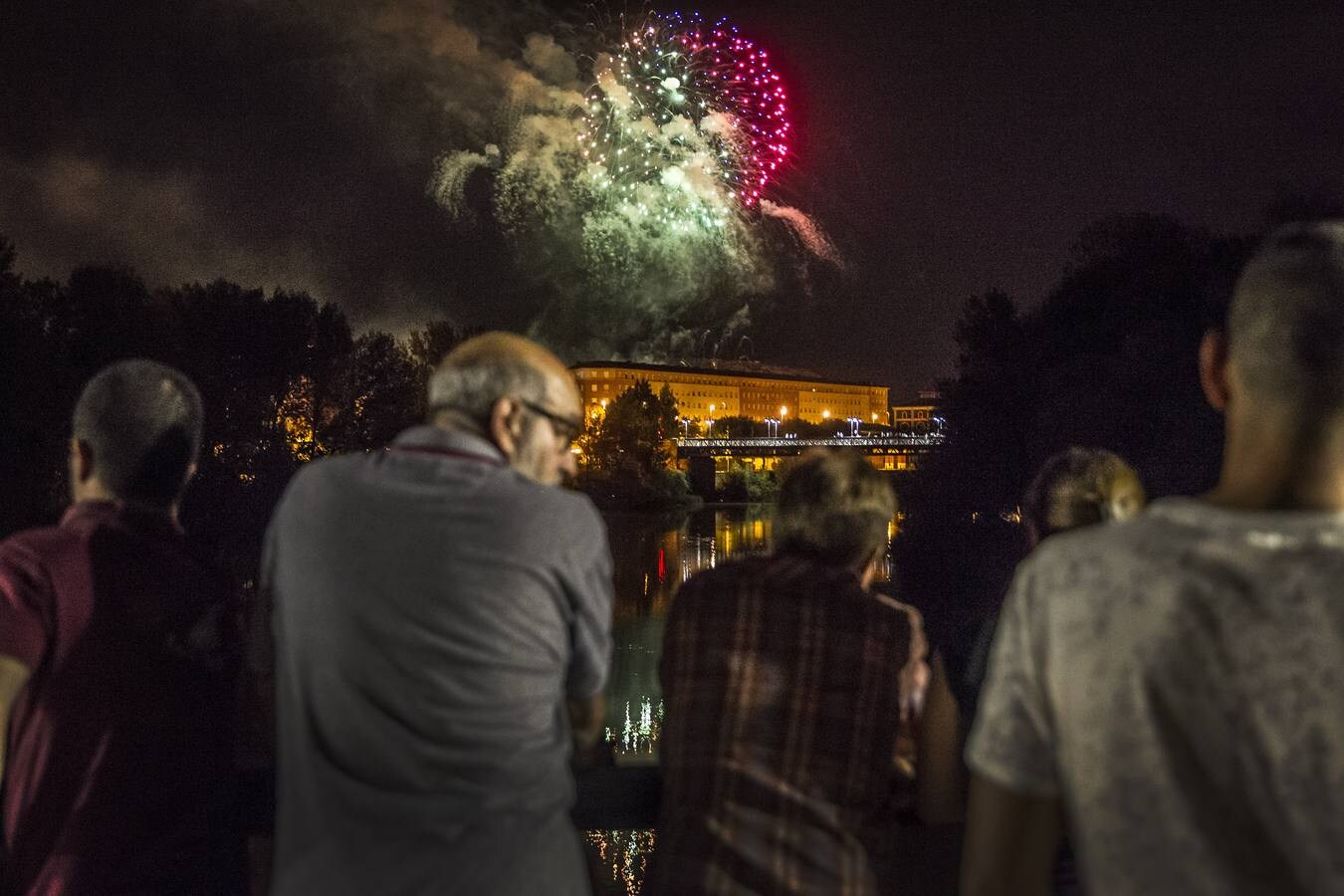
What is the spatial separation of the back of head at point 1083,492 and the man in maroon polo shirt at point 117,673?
1.85 metres

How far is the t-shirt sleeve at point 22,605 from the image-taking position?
5.65ft

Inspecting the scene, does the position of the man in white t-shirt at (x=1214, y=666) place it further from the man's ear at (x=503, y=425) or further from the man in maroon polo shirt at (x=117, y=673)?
the man in maroon polo shirt at (x=117, y=673)

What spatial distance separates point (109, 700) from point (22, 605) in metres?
0.22

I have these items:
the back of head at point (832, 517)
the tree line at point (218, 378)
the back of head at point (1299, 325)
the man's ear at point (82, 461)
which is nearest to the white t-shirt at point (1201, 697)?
the back of head at point (1299, 325)

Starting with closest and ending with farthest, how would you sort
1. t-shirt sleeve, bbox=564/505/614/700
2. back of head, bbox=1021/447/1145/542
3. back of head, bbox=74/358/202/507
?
t-shirt sleeve, bbox=564/505/614/700
back of head, bbox=74/358/202/507
back of head, bbox=1021/447/1145/542

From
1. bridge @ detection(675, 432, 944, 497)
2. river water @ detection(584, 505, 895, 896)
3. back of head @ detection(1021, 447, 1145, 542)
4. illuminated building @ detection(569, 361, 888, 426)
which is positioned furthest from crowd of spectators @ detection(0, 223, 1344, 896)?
illuminated building @ detection(569, 361, 888, 426)

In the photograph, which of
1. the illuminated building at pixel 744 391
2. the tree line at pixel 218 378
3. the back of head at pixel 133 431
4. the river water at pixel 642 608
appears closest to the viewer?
the back of head at pixel 133 431

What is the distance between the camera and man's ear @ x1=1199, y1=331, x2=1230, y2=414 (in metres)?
1.29

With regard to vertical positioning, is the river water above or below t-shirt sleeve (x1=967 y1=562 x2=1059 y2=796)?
below

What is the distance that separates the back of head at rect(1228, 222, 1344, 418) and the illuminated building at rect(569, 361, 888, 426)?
11774 centimetres

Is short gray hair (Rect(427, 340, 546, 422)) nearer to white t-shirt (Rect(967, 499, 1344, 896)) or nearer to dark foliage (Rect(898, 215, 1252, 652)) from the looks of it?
white t-shirt (Rect(967, 499, 1344, 896))

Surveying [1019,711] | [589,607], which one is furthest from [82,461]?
[1019,711]

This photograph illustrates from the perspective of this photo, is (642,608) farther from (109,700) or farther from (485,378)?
(485,378)

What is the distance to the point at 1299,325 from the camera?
1.19m
